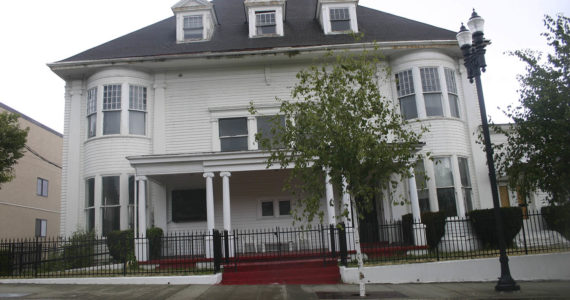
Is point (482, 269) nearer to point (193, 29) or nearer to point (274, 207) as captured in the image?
point (274, 207)

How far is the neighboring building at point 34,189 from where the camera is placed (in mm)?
26203

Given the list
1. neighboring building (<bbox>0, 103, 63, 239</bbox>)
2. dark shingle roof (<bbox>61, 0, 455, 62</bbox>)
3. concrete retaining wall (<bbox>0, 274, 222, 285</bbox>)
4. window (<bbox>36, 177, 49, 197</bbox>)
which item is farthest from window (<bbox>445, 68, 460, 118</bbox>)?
window (<bbox>36, 177, 49, 197</bbox>)

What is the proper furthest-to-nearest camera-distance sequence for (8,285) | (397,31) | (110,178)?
(397,31), (110,178), (8,285)

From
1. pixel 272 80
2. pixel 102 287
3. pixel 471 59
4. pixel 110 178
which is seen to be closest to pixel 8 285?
pixel 102 287

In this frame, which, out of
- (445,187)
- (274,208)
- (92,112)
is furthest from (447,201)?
(92,112)

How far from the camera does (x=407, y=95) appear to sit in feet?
56.5

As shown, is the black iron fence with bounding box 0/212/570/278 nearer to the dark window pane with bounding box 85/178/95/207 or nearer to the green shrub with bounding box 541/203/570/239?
the green shrub with bounding box 541/203/570/239

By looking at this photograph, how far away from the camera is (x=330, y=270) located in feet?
40.2

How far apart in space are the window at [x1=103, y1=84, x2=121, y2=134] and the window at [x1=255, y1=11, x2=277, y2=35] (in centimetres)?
627

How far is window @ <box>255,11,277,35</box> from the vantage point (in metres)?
19.2

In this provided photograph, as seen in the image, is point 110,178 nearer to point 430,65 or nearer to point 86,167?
point 86,167

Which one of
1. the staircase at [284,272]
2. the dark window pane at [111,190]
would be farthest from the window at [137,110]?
the staircase at [284,272]

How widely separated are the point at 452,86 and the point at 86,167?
14142 millimetres

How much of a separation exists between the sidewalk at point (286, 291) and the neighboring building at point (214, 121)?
4.96 metres
